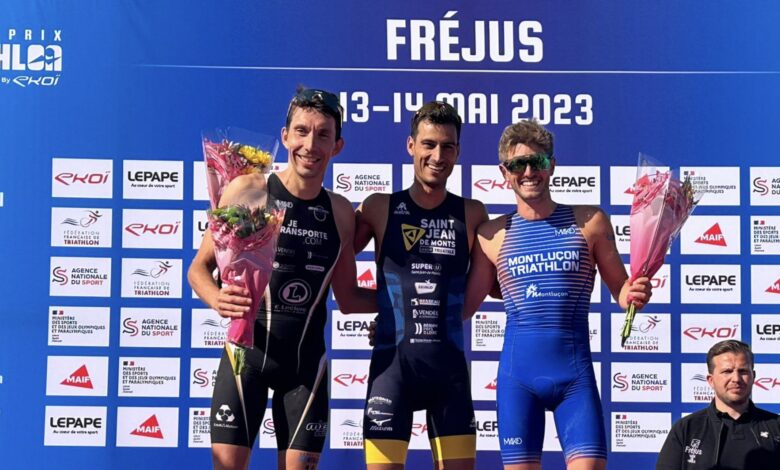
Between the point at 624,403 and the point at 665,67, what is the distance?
1891 mm

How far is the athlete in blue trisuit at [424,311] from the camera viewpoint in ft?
11.9

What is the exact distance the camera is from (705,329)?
521 centimetres

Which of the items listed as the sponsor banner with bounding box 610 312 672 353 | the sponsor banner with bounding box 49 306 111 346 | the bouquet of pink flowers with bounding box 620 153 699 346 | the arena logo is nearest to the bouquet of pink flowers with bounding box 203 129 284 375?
the bouquet of pink flowers with bounding box 620 153 699 346

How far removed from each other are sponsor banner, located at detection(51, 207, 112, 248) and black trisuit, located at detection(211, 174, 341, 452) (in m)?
1.84

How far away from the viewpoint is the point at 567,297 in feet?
11.8

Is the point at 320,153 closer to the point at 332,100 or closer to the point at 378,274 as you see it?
the point at 332,100

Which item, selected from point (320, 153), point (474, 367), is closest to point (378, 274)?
point (320, 153)

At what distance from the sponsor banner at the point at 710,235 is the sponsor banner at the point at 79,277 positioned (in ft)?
10.5

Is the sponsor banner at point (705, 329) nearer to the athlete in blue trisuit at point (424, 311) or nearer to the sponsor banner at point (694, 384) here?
the sponsor banner at point (694, 384)

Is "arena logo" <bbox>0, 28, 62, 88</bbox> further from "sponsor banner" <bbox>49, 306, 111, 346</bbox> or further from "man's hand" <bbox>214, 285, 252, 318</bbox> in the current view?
"man's hand" <bbox>214, 285, 252, 318</bbox>

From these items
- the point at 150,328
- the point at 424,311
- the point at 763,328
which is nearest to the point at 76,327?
the point at 150,328

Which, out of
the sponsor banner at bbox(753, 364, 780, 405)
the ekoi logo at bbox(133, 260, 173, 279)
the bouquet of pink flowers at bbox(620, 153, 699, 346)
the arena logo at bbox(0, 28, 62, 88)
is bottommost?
the sponsor banner at bbox(753, 364, 780, 405)

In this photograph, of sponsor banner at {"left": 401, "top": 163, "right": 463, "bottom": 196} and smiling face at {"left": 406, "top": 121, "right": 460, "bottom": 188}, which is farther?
sponsor banner at {"left": 401, "top": 163, "right": 463, "bottom": 196}

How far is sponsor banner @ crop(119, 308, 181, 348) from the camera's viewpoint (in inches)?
203
